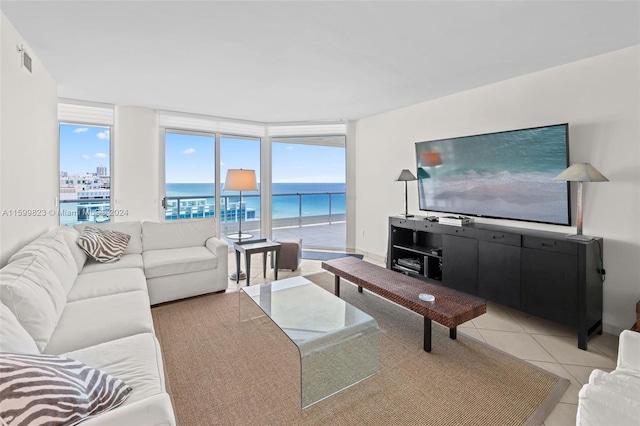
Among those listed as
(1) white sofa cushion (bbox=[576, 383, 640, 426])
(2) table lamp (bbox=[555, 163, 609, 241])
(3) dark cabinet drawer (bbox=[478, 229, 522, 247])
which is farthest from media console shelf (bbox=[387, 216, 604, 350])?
(1) white sofa cushion (bbox=[576, 383, 640, 426])

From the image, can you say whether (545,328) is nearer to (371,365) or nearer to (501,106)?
(371,365)

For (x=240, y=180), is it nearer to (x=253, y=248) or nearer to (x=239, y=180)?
(x=239, y=180)

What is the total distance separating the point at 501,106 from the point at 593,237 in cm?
158

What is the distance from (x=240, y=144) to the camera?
18.2 feet

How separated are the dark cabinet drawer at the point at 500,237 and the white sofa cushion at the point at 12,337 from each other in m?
3.37

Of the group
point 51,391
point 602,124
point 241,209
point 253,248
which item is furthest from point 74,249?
point 602,124

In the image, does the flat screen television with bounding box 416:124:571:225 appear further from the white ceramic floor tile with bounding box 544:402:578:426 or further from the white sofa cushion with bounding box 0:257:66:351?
the white sofa cushion with bounding box 0:257:66:351

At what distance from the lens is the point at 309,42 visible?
2449 mm

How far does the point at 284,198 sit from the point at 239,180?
3.30 metres

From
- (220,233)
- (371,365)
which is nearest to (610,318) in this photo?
(371,365)

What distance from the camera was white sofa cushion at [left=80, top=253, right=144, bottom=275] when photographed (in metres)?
2.82

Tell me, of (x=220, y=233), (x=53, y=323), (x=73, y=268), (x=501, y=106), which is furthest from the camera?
(x=220, y=233)

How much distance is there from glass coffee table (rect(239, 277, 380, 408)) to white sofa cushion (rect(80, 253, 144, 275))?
1460mm

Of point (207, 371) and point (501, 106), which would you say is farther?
point (501, 106)
